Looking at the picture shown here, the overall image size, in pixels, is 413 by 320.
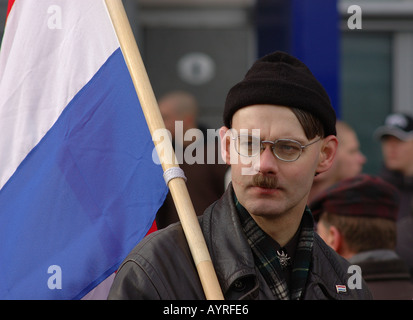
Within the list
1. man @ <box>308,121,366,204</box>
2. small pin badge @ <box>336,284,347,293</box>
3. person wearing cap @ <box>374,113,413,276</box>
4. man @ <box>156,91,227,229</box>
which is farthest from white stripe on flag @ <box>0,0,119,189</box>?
person wearing cap @ <box>374,113,413,276</box>

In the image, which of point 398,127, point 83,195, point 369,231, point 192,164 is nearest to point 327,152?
point 83,195

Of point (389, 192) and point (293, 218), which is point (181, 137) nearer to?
point (389, 192)

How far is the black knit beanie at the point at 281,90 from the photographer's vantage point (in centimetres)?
231

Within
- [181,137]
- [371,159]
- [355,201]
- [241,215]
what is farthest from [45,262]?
[371,159]

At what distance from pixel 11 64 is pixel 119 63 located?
388 millimetres

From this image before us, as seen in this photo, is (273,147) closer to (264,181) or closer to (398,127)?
(264,181)

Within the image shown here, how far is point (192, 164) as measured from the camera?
4.07m

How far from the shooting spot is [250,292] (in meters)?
2.22

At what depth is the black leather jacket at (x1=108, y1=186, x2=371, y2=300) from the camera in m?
2.14

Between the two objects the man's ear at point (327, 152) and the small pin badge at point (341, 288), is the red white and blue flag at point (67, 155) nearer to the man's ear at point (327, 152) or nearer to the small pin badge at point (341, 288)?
the man's ear at point (327, 152)

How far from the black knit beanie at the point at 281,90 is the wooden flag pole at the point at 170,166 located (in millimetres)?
256

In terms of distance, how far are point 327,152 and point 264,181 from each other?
345 millimetres

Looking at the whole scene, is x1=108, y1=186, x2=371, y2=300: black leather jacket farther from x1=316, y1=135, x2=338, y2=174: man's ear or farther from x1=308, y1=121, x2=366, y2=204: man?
x1=308, y1=121, x2=366, y2=204: man

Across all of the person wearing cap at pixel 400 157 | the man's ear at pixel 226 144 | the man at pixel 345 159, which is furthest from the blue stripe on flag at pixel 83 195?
the person wearing cap at pixel 400 157
